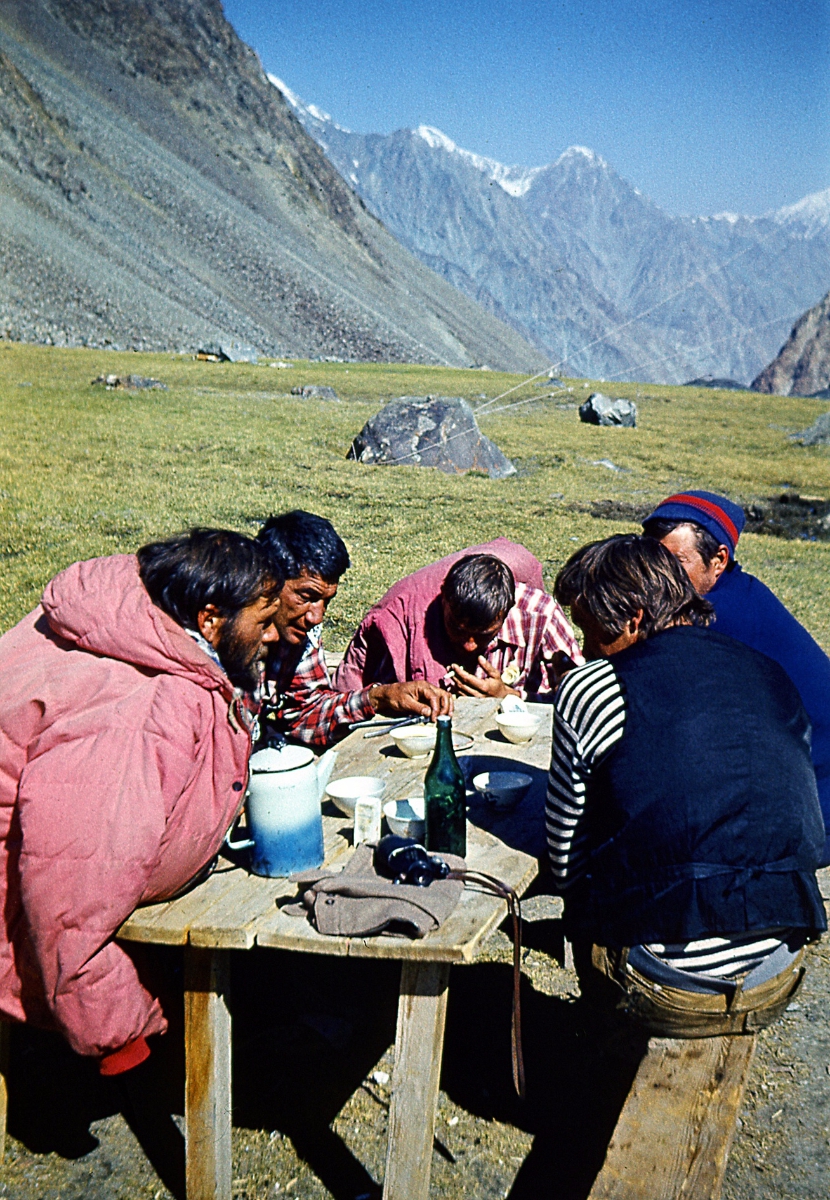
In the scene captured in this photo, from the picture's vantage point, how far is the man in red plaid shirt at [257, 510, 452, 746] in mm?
3869

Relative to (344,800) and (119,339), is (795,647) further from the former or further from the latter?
(119,339)

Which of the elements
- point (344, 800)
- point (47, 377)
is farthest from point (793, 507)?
point (47, 377)

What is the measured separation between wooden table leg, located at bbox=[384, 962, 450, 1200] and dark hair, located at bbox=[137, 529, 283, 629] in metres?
1.05

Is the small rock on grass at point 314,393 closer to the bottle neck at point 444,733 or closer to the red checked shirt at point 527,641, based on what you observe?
the red checked shirt at point 527,641

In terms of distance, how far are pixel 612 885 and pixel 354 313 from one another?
73030mm

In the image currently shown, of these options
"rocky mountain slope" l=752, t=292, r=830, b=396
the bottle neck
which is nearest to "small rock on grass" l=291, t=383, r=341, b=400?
the bottle neck

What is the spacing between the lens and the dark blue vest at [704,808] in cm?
211

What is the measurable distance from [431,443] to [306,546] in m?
14.5

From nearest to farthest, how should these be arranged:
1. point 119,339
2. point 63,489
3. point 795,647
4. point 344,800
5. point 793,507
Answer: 1. point 344,800
2. point 795,647
3. point 63,489
4. point 793,507
5. point 119,339

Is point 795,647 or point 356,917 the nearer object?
point 356,917

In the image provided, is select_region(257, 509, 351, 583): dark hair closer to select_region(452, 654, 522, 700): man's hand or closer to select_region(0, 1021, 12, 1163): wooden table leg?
select_region(452, 654, 522, 700): man's hand

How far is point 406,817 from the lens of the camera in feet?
8.74

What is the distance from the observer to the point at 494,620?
4.05m

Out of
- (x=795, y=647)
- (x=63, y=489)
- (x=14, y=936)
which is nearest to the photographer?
(x=14, y=936)
